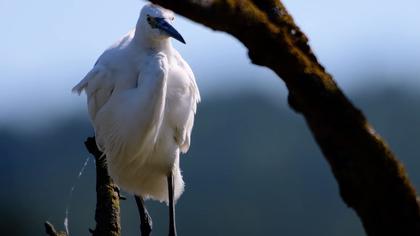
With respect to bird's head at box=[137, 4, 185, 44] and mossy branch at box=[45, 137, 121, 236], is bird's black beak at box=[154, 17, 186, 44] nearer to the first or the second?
bird's head at box=[137, 4, 185, 44]

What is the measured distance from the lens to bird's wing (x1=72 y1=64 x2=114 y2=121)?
5.94m

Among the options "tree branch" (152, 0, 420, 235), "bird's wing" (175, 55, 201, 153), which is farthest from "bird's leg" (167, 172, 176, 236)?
"tree branch" (152, 0, 420, 235)

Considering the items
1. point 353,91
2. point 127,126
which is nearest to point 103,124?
point 127,126

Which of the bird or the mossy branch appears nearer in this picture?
the mossy branch

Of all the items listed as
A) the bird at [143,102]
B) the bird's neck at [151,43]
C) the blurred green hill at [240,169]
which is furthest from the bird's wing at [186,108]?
the blurred green hill at [240,169]

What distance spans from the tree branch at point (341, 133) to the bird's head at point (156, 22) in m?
2.20

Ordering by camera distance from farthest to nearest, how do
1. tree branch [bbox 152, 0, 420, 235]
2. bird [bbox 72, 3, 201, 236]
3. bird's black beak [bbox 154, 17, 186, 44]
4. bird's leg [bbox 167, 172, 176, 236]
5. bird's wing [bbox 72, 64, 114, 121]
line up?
bird's leg [bbox 167, 172, 176, 236], bird's wing [bbox 72, 64, 114, 121], bird [bbox 72, 3, 201, 236], bird's black beak [bbox 154, 17, 186, 44], tree branch [bbox 152, 0, 420, 235]

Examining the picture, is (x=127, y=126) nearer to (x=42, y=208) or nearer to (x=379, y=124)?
(x=42, y=208)

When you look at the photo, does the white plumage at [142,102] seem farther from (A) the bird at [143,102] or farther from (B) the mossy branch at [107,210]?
(B) the mossy branch at [107,210]

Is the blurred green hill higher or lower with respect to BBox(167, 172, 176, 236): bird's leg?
lower

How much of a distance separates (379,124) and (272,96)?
22.7 ft

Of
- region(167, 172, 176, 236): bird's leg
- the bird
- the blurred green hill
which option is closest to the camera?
the bird

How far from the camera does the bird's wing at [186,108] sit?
606cm

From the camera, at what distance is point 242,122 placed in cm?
3988
